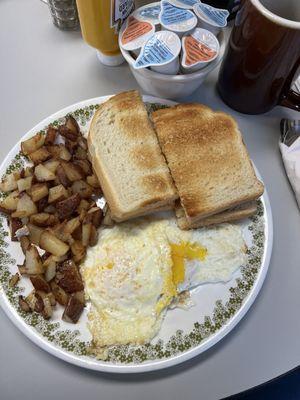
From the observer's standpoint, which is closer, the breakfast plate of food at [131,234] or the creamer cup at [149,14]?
the breakfast plate of food at [131,234]

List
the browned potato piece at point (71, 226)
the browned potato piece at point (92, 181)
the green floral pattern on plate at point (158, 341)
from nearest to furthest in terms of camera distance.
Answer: the green floral pattern on plate at point (158, 341) < the browned potato piece at point (71, 226) < the browned potato piece at point (92, 181)

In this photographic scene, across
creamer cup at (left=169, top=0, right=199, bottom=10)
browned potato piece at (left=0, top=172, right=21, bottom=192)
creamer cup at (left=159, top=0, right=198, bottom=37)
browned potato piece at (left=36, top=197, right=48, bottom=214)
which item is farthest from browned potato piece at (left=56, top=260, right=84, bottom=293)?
creamer cup at (left=169, top=0, right=199, bottom=10)

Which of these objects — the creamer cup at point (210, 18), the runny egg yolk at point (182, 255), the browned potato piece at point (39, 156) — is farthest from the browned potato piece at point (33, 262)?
the creamer cup at point (210, 18)

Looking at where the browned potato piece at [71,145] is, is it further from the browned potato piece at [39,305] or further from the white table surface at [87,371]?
the browned potato piece at [39,305]

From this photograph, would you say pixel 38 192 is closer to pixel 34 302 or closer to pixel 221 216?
pixel 34 302

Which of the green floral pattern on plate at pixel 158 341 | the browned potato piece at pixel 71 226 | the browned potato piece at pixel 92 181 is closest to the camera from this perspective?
the green floral pattern on plate at pixel 158 341

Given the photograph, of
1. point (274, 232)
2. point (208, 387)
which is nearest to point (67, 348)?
point (208, 387)
